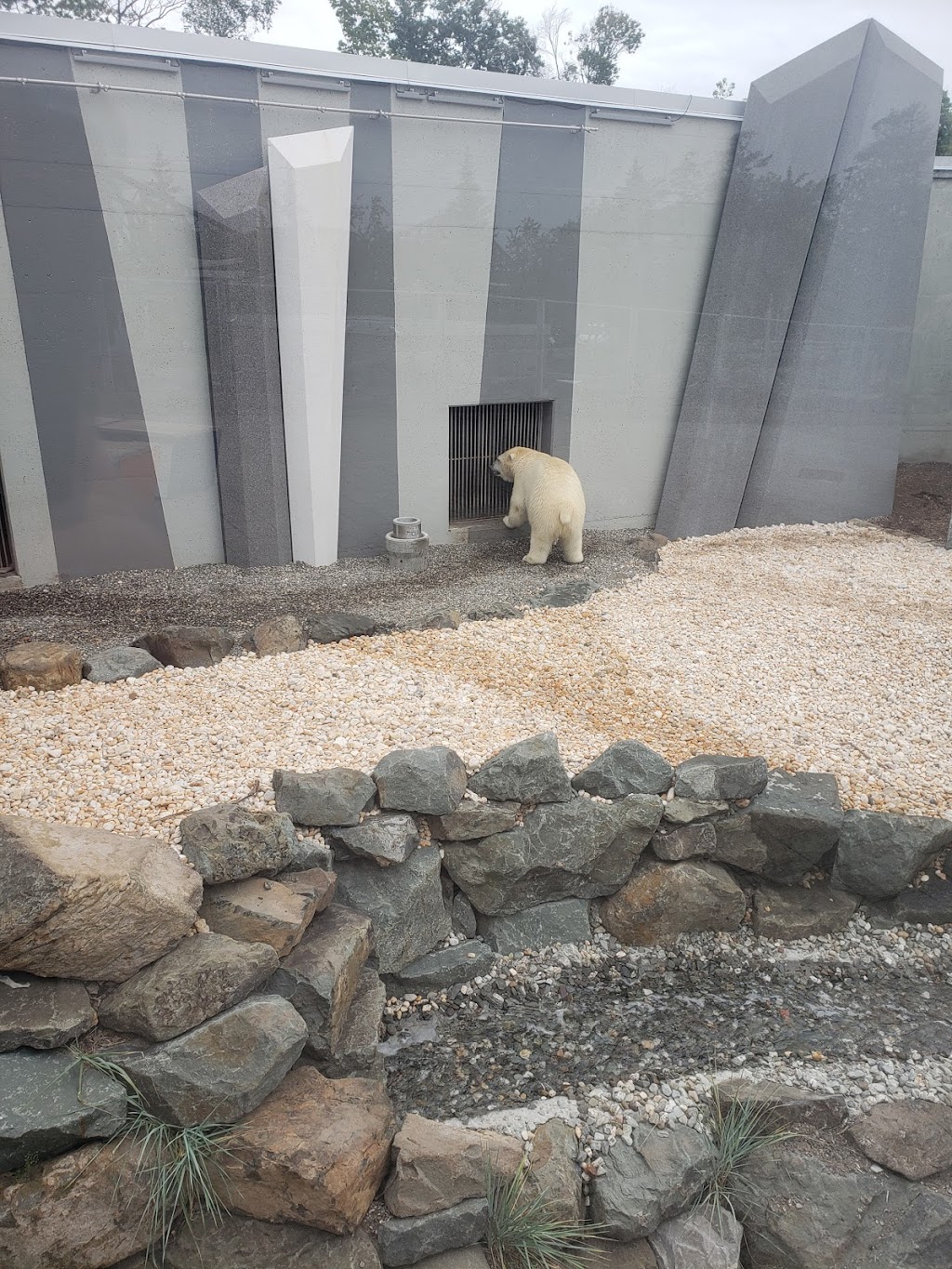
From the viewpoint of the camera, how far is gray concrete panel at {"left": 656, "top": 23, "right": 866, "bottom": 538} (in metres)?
8.14

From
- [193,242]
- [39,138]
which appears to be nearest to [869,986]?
→ [193,242]

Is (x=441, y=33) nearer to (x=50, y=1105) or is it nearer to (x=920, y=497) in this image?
(x=920, y=497)

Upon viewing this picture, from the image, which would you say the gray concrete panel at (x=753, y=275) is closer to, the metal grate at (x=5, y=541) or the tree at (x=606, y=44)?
the tree at (x=606, y=44)

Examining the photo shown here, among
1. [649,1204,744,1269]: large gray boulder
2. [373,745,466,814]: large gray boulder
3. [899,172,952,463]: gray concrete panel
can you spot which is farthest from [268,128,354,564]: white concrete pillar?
[899,172,952,463]: gray concrete panel

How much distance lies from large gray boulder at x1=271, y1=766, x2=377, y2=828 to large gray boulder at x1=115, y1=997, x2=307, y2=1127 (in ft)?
2.74

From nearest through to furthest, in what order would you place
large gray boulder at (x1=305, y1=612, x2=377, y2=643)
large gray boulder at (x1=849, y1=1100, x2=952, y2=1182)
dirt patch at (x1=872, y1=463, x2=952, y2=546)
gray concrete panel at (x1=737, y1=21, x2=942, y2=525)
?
large gray boulder at (x1=849, y1=1100, x2=952, y2=1182)
large gray boulder at (x1=305, y1=612, x2=377, y2=643)
gray concrete panel at (x1=737, y1=21, x2=942, y2=525)
dirt patch at (x1=872, y1=463, x2=952, y2=546)

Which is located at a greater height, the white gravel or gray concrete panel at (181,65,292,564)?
gray concrete panel at (181,65,292,564)

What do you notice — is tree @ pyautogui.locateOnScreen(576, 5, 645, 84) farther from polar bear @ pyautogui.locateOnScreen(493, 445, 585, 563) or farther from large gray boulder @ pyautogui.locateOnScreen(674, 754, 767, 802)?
large gray boulder @ pyautogui.locateOnScreen(674, 754, 767, 802)

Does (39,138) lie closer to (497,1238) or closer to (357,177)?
(357,177)

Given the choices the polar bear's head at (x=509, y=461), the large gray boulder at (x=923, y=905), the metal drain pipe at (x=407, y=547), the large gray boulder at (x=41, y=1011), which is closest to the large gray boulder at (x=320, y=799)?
the large gray boulder at (x=41, y=1011)

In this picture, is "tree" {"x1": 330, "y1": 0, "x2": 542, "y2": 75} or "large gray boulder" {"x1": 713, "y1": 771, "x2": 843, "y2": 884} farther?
"tree" {"x1": 330, "y1": 0, "x2": 542, "y2": 75}

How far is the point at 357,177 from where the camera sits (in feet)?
22.4

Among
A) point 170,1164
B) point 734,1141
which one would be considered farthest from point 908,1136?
point 170,1164

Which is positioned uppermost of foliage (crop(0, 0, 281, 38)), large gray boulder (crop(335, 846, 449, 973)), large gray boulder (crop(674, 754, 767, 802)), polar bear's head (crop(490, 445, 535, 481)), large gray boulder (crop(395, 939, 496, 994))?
foliage (crop(0, 0, 281, 38))
